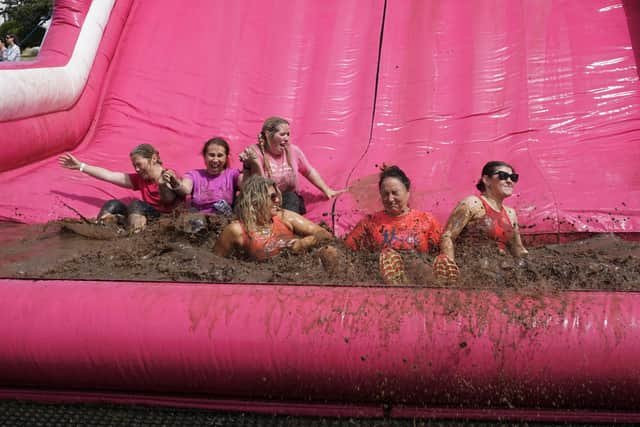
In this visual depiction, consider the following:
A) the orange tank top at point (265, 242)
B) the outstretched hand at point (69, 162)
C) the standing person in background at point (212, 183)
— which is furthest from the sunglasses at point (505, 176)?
the outstretched hand at point (69, 162)

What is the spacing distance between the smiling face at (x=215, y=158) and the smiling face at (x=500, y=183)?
108 cm

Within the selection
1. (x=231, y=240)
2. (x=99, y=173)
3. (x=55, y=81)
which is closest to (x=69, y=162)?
(x=99, y=173)

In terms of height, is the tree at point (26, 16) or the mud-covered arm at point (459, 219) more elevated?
the tree at point (26, 16)

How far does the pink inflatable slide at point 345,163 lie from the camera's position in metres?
1.59

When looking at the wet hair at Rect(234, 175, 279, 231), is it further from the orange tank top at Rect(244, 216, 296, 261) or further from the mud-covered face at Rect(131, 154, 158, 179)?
the mud-covered face at Rect(131, 154, 158, 179)

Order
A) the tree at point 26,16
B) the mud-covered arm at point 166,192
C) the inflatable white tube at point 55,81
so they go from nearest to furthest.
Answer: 1. the mud-covered arm at point 166,192
2. the inflatable white tube at point 55,81
3. the tree at point 26,16

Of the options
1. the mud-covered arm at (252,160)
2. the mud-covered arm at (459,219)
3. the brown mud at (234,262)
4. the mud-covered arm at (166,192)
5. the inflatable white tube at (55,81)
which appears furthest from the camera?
the inflatable white tube at (55,81)

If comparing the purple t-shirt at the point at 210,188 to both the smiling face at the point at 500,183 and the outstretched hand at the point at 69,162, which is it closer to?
the outstretched hand at the point at 69,162

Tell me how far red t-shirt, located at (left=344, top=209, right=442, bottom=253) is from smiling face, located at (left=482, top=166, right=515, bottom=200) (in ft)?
0.73

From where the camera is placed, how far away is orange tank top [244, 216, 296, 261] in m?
2.24

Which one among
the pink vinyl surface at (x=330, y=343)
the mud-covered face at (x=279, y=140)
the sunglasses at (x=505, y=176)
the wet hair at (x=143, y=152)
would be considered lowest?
the pink vinyl surface at (x=330, y=343)

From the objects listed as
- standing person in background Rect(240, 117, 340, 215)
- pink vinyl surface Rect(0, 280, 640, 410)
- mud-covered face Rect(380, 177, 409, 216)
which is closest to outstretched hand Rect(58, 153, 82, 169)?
standing person in background Rect(240, 117, 340, 215)

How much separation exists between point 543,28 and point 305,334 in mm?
2468

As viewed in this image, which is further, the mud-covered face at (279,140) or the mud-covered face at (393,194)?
the mud-covered face at (279,140)
